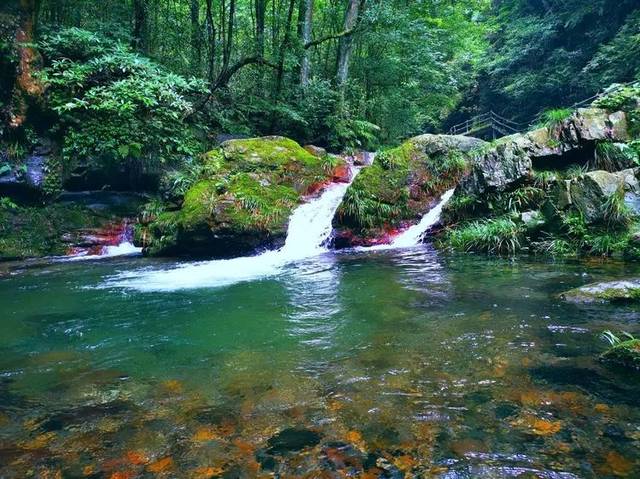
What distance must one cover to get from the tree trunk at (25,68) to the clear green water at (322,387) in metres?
6.68

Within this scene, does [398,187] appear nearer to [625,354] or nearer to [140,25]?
[625,354]

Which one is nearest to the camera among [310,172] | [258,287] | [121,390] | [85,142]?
[121,390]

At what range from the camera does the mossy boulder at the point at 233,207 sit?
10.0m

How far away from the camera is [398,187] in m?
11.2

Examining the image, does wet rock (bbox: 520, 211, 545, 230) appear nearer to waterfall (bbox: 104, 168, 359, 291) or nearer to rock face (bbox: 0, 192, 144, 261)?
waterfall (bbox: 104, 168, 359, 291)

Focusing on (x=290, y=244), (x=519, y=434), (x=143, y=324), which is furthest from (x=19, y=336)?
(x=290, y=244)

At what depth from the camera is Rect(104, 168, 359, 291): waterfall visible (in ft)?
25.0

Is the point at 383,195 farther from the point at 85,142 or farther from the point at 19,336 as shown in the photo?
the point at 19,336

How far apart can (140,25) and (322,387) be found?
1518 centimetres

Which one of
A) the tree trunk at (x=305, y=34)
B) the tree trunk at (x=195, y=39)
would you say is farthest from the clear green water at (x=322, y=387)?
the tree trunk at (x=195, y=39)

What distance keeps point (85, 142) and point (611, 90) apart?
42.0ft

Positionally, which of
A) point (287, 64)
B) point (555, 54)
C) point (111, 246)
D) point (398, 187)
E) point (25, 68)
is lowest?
point (111, 246)

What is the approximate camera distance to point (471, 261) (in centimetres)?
838

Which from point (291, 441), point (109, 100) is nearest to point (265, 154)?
point (109, 100)
